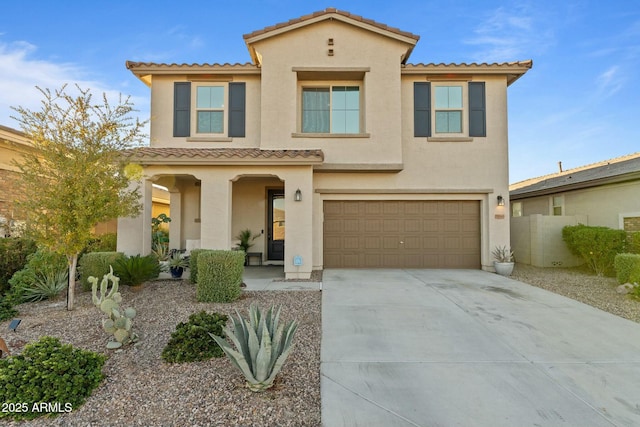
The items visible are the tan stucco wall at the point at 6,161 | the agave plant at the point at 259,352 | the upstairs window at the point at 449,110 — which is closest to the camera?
the agave plant at the point at 259,352

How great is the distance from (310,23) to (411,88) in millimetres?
3848

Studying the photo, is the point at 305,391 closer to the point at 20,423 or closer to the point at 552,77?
the point at 20,423

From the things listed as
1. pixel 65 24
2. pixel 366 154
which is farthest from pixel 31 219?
pixel 65 24

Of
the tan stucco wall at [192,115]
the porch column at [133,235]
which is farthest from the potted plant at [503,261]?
the porch column at [133,235]

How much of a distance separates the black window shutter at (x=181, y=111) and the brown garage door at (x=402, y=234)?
5.41 metres

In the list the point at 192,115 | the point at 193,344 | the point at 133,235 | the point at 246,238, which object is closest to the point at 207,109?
the point at 192,115

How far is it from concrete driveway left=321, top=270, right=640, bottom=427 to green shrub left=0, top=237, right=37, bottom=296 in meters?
7.13

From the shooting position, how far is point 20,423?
8.96ft

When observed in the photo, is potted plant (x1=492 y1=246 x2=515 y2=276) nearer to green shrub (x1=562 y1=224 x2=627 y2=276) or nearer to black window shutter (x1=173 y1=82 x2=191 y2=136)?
green shrub (x1=562 y1=224 x2=627 y2=276)

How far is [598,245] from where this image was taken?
31.3 feet

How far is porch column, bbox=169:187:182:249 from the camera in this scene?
37.0 ft

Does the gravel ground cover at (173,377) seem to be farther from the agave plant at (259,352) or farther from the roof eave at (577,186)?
the roof eave at (577,186)

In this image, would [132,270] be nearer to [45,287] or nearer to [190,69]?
[45,287]

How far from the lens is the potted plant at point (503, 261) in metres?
9.48
